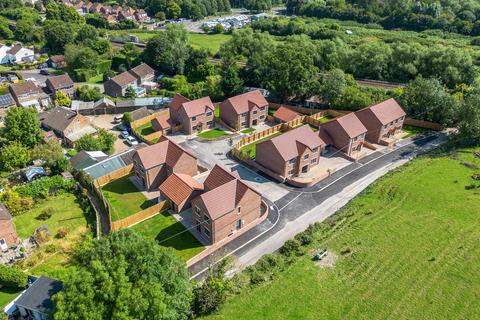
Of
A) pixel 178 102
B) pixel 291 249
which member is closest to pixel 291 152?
pixel 291 249

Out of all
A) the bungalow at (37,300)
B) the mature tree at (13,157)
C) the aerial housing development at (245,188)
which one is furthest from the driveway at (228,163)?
the bungalow at (37,300)

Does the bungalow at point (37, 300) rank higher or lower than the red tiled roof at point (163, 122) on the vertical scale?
higher

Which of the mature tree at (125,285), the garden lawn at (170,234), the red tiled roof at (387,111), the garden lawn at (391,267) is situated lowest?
the garden lawn at (170,234)

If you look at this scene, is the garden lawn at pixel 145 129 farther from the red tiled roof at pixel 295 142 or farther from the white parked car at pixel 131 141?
the red tiled roof at pixel 295 142

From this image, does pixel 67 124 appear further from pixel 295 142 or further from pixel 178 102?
pixel 295 142

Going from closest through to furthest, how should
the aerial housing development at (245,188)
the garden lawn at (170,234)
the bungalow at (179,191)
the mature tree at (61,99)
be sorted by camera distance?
the aerial housing development at (245,188) < the garden lawn at (170,234) < the bungalow at (179,191) < the mature tree at (61,99)

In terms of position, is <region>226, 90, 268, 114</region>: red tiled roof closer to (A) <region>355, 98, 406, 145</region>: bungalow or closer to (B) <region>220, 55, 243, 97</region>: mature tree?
(B) <region>220, 55, 243, 97</region>: mature tree
